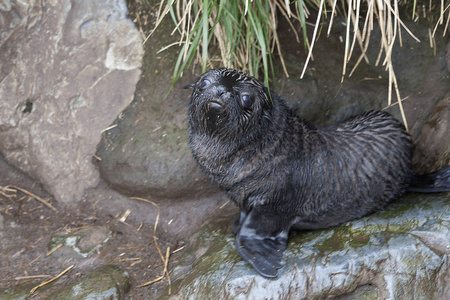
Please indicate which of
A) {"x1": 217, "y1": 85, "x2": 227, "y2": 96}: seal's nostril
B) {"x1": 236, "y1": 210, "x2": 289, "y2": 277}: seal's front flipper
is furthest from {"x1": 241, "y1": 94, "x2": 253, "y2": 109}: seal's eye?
{"x1": 236, "y1": 210, "x2": 289, "y2": 277}: seal's front flipper

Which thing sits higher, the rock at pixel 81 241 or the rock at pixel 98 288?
the rock at pixel 98 288

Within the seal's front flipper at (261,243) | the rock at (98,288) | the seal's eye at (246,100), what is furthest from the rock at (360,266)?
the seal's eye at (246,100)

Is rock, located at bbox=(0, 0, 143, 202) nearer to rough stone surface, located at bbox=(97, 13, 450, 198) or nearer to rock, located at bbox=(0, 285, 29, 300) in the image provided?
rough stone surface, located at bbox=(97, 13, 450, 198)

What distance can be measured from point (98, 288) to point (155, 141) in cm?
137

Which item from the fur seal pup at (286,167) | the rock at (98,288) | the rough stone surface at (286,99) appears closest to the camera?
the fur seal pup at (286,167)

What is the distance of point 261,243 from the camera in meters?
3.19

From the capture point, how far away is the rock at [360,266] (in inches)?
111

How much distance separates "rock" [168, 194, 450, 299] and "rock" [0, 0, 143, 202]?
1.79 metres

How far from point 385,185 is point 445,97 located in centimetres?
113

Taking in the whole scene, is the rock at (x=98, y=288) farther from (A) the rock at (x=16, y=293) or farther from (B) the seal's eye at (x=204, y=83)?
(B) the seal's eye at (x=204, y=83)

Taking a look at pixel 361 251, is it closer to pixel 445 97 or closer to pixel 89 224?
pixel 445 97

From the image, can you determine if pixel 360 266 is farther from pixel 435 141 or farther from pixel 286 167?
pixel 435 141

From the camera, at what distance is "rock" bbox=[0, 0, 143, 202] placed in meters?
4.35

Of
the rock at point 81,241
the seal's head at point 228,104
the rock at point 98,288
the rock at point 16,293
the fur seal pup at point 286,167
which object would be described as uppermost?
the seal's head at point 228,104
